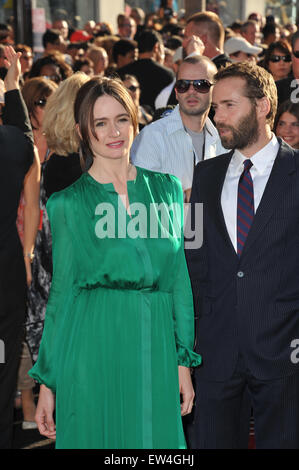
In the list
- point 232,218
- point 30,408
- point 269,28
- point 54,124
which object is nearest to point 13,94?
point 54,124

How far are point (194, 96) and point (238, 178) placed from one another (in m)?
1.41

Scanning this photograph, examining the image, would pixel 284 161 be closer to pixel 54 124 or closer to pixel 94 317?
pixel 94 317

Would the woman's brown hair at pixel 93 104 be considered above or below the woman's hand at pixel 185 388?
above

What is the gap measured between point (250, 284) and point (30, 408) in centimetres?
300

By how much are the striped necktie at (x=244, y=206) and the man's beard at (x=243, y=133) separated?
0.10 metres

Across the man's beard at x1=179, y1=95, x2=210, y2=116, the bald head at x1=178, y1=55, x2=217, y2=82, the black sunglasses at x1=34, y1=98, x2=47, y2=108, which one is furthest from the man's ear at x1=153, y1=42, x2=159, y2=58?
the man's beard at x1=179, y1=95, x2=210, y2=116

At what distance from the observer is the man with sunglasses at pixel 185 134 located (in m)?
5.21

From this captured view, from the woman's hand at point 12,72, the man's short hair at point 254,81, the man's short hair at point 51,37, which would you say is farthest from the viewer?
the man's short hair at point 51,37

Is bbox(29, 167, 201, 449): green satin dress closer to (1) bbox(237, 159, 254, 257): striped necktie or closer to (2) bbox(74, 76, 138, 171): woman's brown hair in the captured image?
(2) bbox(74, 76, 138, 171): woman's brown hair

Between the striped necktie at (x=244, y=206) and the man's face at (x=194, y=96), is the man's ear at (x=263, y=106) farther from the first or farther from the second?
the man's face at (x=194, y=96)

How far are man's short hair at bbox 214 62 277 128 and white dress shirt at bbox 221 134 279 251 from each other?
201 mm

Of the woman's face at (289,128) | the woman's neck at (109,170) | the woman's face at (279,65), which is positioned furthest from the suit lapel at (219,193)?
the woman's face at (279,65)

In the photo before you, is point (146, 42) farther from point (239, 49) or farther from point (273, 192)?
point (273, 192)

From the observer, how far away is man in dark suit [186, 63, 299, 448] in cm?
393
